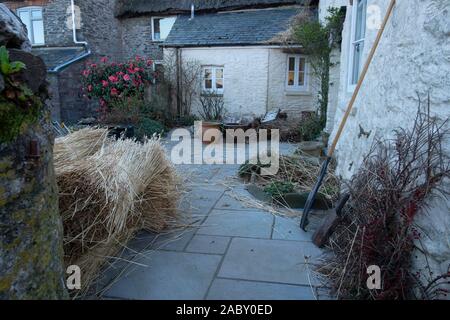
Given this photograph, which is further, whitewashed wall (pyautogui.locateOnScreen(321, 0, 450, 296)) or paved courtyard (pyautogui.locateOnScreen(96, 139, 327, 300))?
paved courtyard (pyautogui.locateOnScreen(96, 139, 327, 300))

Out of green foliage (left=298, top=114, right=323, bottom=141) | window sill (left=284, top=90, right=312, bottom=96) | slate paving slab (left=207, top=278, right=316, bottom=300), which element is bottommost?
slate paving slab (left=207, top=278, right=316, bottom=300)

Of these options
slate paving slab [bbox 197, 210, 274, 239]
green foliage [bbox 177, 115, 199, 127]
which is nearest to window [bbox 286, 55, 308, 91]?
green foliage [bbox 177, 115, 199, 127]

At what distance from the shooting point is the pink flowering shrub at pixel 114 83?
30.8 ft

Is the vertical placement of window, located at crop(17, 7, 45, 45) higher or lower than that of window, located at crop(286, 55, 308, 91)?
higher

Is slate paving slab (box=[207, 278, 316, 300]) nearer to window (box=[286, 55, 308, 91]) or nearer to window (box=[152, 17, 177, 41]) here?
window (box=[286, 55, 308, 91])

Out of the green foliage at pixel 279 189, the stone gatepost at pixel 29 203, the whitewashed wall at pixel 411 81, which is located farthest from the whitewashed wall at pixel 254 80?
the stone gatepost at pixel 29 203

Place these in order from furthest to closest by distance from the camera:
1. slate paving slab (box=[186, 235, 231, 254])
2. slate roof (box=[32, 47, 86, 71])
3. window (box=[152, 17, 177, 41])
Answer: window (box=[152, 17, 177, 41]), slate roof (box=[32, 47, 86, 71]), slate paving slab (box=[186, 235, 231, 254])

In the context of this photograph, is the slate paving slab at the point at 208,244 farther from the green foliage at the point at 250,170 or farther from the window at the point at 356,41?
the window at the point at 356,41

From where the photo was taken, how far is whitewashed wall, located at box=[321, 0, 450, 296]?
204 centimetres

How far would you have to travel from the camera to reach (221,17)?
12531mm

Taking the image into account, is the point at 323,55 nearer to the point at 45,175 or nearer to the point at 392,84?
the point at 392,84

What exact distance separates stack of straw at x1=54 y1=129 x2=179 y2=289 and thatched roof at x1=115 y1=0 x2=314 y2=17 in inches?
404

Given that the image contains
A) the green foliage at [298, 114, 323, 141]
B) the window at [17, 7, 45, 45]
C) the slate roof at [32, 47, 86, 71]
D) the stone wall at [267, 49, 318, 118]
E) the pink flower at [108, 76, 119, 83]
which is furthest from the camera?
the window at [17, 7, 45, 45]

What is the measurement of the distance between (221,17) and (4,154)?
12.2 metres
